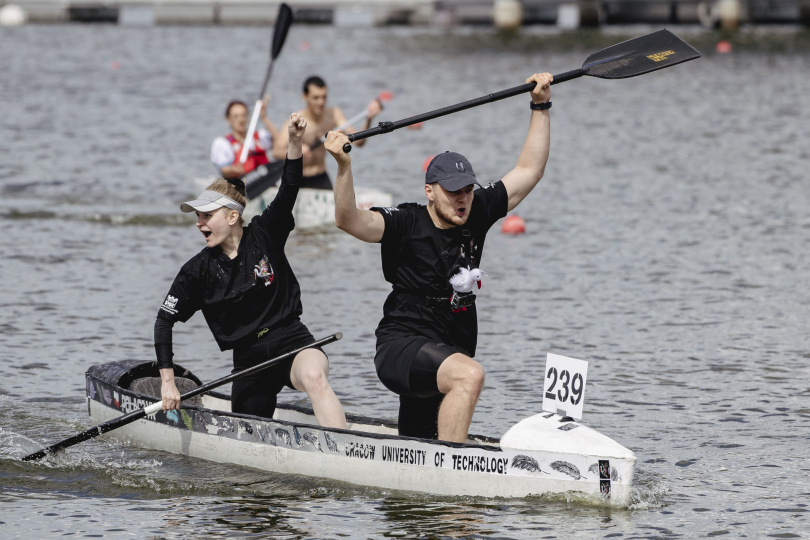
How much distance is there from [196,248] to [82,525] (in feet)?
28.0

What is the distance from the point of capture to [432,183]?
24.8 ft

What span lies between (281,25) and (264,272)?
8.36m

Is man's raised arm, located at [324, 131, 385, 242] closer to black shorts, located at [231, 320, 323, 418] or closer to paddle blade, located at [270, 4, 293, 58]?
black shorts, located at [231, 320, 323, 418]

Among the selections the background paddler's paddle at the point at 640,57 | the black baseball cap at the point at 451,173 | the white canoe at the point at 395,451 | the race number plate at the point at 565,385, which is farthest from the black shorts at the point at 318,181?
the race number plate at the point at 565,385

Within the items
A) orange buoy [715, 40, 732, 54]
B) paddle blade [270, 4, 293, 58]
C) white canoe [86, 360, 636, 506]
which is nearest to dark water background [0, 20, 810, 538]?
white canoe [86, 360, 636, 506]

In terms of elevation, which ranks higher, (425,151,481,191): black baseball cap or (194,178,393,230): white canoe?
(425,151,481,191): black baseball cap

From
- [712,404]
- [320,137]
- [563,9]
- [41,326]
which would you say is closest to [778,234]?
A: [320,137]

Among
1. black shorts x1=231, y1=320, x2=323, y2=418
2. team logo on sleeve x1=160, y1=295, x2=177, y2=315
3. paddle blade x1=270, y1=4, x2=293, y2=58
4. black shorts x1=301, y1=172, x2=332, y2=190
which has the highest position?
paddle blade x1=270, y1=4, x2=293, y2=58

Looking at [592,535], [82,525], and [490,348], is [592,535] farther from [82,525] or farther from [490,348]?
[490,348]

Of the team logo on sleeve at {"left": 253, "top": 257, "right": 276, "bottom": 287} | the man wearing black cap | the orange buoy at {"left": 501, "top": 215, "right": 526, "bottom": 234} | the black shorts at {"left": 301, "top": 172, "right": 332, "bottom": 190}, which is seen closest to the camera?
the man wearing black cap

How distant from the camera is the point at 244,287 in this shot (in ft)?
26.5

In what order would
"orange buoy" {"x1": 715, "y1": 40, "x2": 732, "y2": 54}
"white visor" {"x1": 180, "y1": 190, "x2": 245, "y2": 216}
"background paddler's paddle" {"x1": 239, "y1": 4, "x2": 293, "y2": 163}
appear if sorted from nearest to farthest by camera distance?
"white visor" {"x1": 180, "y1": 190, "x2": 245, "y2": 216} < "background paddler's paddle" {"x1": 239, "y1": 4, "x2": 293, "y2": 163} < "orange buoy" {"x1": 715, "y1": 40, "x2": 732, "y2": 54}

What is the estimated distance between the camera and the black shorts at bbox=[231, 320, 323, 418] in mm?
8148

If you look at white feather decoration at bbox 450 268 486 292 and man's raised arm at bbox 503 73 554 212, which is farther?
man's raised arm at bbox 503 73 554 212
